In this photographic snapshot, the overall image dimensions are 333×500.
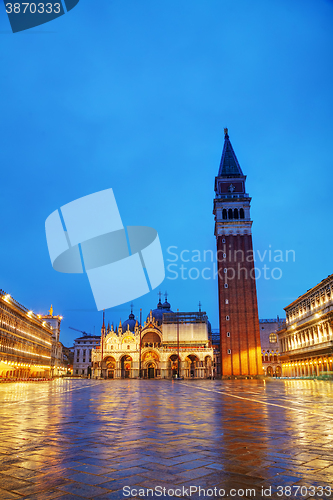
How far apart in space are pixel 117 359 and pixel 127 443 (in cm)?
7974

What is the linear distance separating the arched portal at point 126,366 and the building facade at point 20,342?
17474 millimetres

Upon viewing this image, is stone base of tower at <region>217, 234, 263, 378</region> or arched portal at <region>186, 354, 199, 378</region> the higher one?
stone base of tower at <region>217, 234, 263, 378</region>

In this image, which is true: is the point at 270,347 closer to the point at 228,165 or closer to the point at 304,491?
the point at 228,165

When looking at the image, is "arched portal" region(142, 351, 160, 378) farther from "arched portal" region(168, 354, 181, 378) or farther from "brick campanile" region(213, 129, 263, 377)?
"brick campanile" region(213, 129, 263, 377)

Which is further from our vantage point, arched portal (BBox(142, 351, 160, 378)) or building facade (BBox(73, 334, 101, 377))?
building facade (BBox(73, 334, 101, 377))

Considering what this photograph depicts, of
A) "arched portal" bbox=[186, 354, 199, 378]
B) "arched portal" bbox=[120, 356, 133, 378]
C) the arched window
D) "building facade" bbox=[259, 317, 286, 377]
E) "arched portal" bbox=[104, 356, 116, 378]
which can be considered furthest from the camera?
the arched window

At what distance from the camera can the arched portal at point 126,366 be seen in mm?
83000

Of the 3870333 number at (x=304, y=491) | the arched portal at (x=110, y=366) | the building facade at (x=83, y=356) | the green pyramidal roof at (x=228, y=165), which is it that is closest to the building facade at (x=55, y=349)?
the building facade at (x=83, y=356)

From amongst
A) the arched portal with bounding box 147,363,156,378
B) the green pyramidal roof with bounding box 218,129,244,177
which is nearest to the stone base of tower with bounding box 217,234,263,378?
the green pyramidal roof with bounding box 218,129,244,177

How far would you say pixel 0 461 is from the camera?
4980mm

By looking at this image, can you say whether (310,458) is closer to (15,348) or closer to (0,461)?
(0,461)

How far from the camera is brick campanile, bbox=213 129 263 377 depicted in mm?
65125

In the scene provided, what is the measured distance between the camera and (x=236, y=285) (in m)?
67.9

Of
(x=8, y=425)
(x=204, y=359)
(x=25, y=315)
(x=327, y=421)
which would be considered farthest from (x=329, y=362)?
(x=25, y=315)
